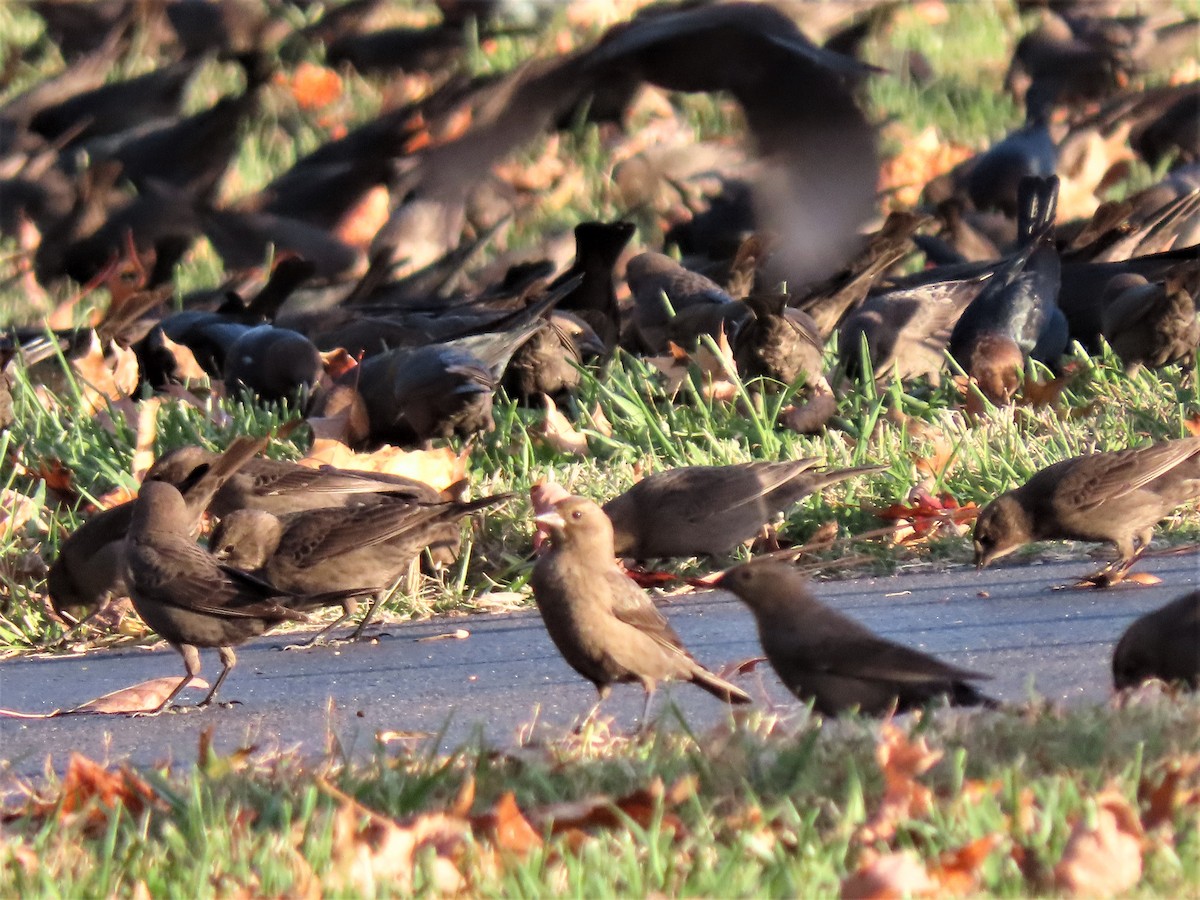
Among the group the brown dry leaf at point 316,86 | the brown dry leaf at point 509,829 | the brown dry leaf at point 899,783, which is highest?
the brown dry leaf at point 316,86

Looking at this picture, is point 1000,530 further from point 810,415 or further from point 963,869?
point 963,869

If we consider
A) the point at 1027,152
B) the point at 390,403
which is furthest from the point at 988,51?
the point at 390,403

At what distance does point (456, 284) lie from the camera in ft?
32.6

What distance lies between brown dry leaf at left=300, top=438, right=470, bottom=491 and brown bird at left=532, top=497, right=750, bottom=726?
6.64 feet

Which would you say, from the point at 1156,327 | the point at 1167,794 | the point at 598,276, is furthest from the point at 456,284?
the point at 1167,794

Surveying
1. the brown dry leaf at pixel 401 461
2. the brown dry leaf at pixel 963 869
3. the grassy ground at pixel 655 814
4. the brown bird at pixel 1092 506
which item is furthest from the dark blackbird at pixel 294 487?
the brown dry leaf at pixel 963 869

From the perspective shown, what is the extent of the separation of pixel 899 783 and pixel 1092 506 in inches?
111

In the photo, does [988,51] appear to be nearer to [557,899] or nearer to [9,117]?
[9,117]

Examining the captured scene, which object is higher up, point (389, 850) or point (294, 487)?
point (294, 487)

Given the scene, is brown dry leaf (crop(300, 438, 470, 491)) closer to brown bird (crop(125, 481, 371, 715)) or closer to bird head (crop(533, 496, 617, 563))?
brown bird (crop(125, 481, 371, 715))

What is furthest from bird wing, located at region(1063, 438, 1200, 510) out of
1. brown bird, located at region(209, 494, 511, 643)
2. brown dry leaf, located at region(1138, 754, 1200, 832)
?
brown dry leaf, located at region(1138, 754, 1200, 832)

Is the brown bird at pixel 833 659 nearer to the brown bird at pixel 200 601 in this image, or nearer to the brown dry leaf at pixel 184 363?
the brown bird at pixel 200 601

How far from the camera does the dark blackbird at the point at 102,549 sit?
5.49 meters

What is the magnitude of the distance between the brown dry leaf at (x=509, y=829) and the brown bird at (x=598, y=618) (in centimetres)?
111
